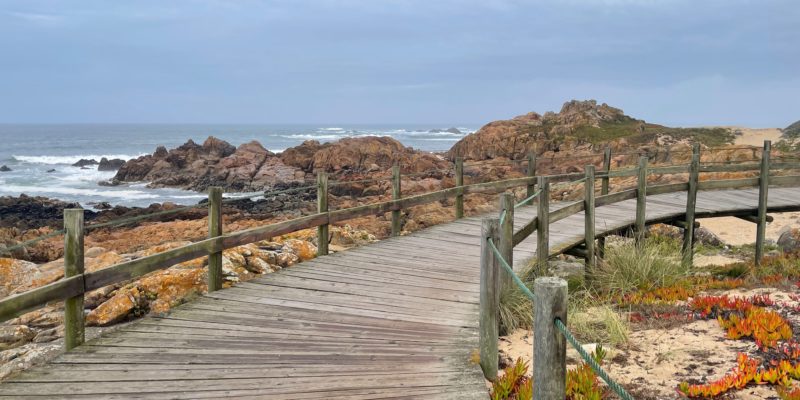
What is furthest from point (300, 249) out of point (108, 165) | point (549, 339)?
point (108, 165)

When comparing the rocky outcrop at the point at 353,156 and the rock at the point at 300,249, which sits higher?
the rocky outcrop at the point at 353,156

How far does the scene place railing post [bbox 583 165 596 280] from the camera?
28.5 ft

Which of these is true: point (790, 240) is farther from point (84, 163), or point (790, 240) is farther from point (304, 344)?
point (84, 163)

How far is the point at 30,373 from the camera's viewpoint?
4344mm

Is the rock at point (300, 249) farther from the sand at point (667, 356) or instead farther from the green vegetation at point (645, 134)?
the green vegetation at point (645, 134)

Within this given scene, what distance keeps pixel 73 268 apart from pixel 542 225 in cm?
502

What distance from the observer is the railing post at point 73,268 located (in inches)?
194

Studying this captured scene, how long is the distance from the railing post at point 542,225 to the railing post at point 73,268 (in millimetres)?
4820

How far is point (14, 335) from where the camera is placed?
301 inches

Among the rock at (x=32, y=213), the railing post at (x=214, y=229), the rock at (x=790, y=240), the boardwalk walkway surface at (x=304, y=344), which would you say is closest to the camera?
the boardwalk walkway surface at (x=304, y=344)

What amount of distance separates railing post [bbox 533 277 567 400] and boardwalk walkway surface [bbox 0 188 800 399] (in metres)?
1.30

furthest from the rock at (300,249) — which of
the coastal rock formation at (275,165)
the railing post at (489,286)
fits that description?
the coastal rock formation at (275,165)

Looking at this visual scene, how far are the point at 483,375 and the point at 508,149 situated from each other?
124ft

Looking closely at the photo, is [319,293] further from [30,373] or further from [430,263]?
[30,373]
